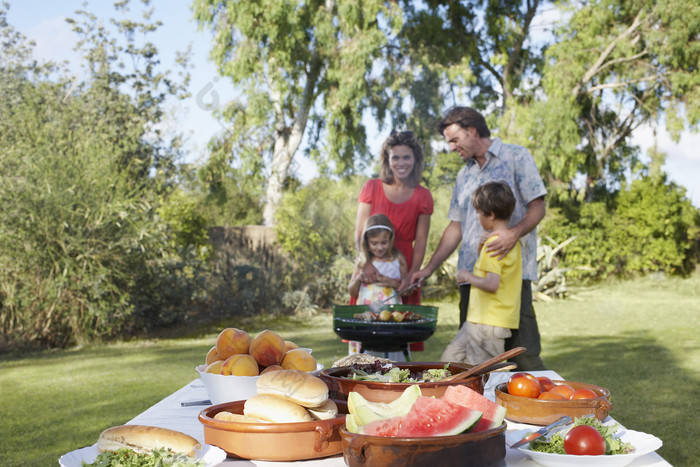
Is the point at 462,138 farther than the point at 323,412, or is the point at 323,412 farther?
the point at 462,138

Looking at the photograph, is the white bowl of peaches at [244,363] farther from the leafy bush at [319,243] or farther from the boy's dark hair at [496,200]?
the leafy bush at [319,243]

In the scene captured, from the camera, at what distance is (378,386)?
1676 mm

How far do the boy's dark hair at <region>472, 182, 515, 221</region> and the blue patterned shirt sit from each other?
354 millimetres

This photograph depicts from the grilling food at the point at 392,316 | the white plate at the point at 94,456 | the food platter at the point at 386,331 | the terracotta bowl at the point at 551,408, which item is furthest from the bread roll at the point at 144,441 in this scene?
the grilling food at the point at 392,316

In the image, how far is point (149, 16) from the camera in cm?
1730

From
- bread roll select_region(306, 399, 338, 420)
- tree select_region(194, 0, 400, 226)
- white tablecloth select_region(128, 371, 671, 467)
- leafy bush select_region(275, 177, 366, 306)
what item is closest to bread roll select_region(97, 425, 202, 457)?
white tablecloth select_region(128, 371, 671, 467)

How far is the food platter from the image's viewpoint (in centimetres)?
322

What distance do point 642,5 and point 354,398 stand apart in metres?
20.9

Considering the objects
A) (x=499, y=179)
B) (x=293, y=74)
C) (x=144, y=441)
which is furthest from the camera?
(x=293, y=74)

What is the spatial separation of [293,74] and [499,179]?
49.7ft

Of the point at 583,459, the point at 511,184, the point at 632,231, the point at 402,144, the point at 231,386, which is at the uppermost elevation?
the point at 402,144

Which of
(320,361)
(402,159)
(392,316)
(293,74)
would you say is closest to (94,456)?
(392,316)

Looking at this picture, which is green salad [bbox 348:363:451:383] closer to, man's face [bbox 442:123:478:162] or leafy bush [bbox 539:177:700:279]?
man's face [bbox 442:123:478:162]

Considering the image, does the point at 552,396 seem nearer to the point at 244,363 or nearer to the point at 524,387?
the point at 524,387
